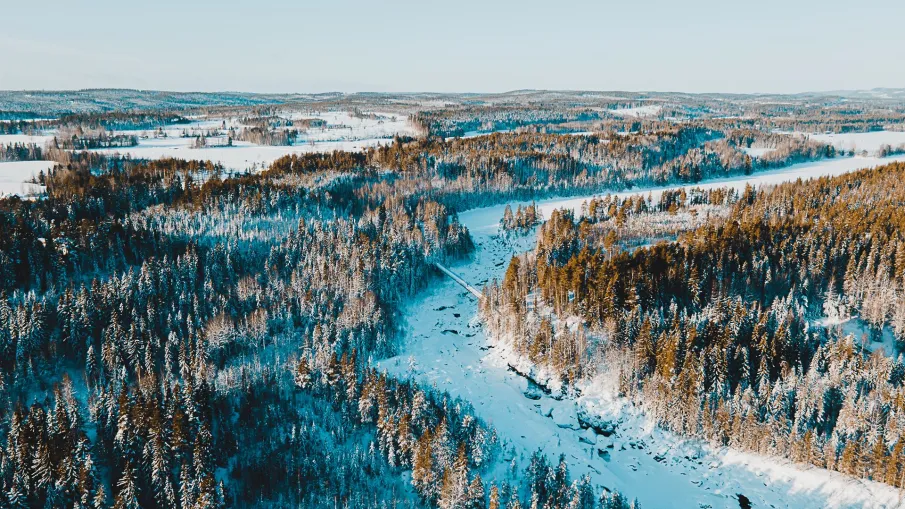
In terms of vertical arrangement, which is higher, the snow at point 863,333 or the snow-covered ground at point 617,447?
the snow at point 863,333

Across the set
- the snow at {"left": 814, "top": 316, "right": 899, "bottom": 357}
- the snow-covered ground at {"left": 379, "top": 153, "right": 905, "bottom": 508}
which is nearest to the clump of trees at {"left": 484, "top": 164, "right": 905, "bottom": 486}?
the snow at {"left": 814, "top": 316, "right": 899, "bottom": 357}

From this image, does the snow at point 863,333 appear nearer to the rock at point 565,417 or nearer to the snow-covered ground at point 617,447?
the snow-covered ground at point 617,447

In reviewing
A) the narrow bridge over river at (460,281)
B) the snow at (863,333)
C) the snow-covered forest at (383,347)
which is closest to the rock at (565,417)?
the snow-covered forest at (383,347)

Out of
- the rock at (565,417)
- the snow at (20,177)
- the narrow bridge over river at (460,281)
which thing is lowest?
the rock at (565,417)

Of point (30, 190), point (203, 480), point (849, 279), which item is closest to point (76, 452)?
point (203, 480)

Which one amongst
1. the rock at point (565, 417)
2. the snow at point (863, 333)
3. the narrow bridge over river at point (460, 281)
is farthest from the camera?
the narrow bridge over river at point (460, 281)

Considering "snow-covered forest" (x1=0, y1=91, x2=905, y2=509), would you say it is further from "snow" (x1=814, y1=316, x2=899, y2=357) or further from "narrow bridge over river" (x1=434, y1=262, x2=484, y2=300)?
"narrow bridge over river" (x1=434, y1=262, x2=484, y2=300)
